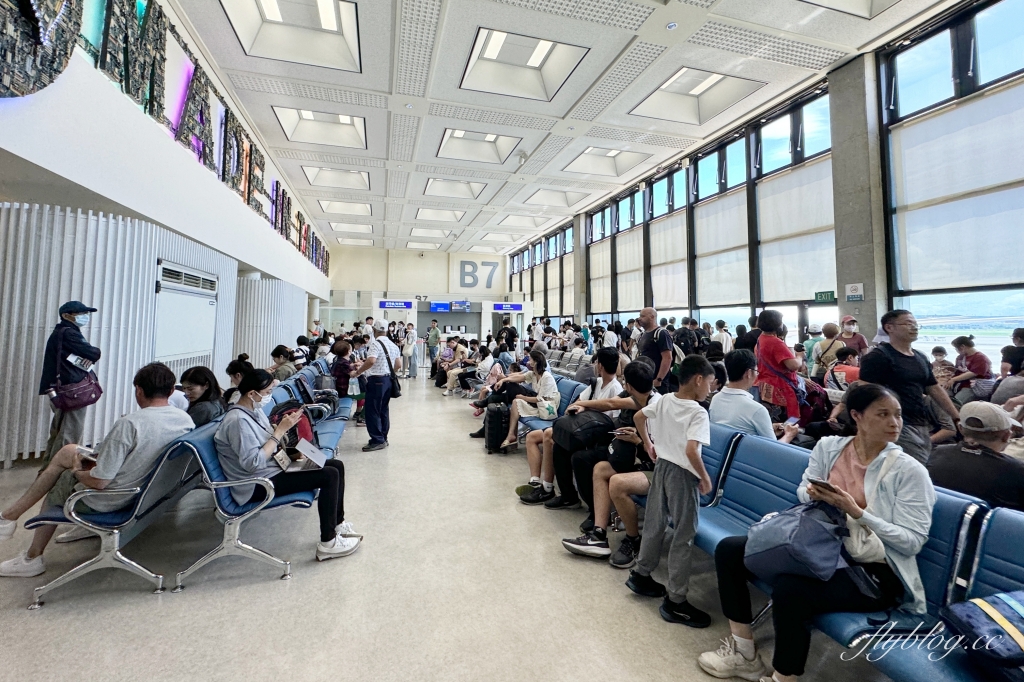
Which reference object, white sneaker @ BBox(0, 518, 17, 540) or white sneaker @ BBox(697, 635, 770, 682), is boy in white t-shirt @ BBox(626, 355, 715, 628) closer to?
white sneaker @ BBox(697, 635, 770, 682)

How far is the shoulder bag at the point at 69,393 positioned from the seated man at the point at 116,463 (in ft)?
3.56

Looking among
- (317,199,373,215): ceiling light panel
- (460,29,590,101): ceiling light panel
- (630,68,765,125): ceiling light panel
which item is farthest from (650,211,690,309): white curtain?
(317,199,373,215): ceiling light panel

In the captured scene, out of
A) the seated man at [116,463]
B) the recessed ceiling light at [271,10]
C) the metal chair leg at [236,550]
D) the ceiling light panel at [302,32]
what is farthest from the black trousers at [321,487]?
the recessed ceiling light at [271,10]

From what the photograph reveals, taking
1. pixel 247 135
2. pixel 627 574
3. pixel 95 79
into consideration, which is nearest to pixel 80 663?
pixel 627 574

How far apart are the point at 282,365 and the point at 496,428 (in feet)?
9.22

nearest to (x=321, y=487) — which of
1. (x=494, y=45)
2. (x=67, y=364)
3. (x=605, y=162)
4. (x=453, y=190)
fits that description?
(x=67, y=364)

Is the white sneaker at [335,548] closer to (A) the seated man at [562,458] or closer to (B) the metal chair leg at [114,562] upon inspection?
(B) the metal chair leg at [114,562]

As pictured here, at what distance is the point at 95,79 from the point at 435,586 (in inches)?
195

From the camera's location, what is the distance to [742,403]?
2.73m

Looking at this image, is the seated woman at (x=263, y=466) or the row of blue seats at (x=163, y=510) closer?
the row of blue seats at (x=163, y=510)

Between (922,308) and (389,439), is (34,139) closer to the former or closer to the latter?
(389,439)

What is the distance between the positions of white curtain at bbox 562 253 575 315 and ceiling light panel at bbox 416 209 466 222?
16.5 feet

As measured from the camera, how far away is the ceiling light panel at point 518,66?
270 inches

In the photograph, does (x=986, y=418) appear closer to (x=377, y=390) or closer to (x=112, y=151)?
(x=377, y=390)
